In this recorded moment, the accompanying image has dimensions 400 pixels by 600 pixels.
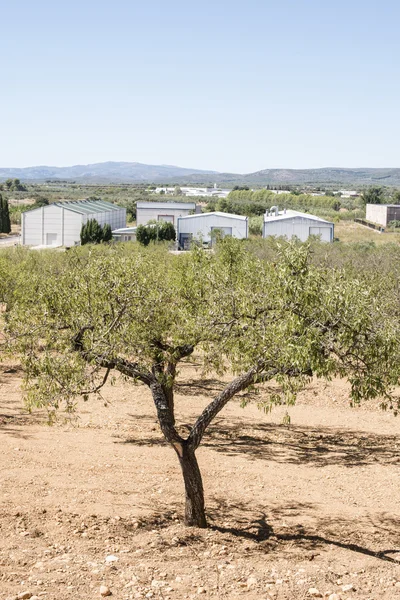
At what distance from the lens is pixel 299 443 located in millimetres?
20250

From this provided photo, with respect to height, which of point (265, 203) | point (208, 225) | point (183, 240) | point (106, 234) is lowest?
point (183, 240)

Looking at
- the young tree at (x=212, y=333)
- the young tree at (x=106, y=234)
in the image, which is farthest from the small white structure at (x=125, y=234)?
the young tree at (x=212, y=333)

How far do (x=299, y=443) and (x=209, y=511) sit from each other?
6425 millimetres

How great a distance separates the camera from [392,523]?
1409 cm

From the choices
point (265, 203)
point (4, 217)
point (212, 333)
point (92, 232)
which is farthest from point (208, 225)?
point (265, 203)

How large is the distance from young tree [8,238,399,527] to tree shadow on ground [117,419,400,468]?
13.4 ft

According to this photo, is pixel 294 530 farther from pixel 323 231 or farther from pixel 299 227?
pixel 299 227

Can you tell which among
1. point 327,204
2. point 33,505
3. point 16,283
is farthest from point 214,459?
point 327,204

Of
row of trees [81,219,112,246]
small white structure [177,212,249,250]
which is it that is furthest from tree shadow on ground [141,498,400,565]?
row of trees [81,219,112,246]

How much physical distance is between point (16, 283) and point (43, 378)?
1866 cm

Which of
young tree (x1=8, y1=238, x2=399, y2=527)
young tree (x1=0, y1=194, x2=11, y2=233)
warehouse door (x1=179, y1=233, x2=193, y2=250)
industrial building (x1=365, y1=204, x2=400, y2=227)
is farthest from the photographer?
industrial building (x1=365, y1=204, x2=400, y2=227)

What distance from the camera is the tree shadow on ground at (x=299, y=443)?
1861 cm

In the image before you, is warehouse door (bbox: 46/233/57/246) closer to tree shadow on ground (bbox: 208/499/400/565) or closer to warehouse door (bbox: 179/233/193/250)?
warehouse door (bbox: 179/233/193/250)

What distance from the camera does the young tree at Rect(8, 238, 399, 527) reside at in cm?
1116
